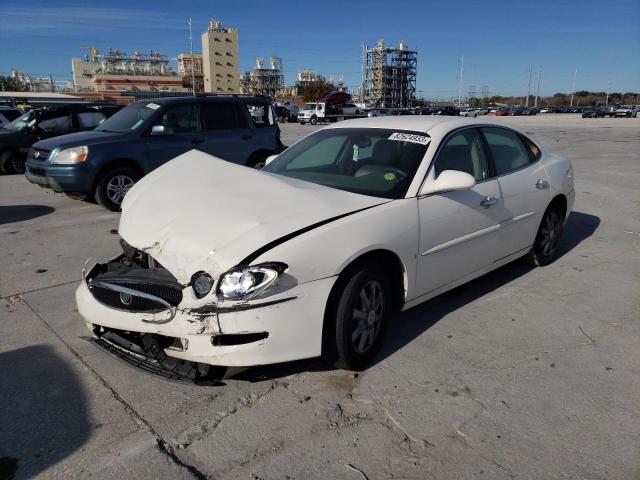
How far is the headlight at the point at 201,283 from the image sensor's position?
2.65 metres

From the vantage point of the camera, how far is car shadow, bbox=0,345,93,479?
7.85 ft

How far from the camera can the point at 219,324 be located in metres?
2.62

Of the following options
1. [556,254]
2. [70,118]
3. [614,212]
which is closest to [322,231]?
[556,254]

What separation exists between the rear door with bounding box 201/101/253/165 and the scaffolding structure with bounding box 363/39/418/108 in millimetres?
104201

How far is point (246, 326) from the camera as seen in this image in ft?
8.63

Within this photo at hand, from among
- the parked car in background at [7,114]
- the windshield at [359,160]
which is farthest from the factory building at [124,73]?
the windshield at [359,160]

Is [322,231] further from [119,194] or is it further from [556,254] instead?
[119,194]

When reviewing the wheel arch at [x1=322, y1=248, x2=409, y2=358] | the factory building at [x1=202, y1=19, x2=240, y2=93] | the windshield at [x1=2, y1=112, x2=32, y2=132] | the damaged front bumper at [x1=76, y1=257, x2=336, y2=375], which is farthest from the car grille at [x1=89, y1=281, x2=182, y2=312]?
the factory building at [x1=202, y1=19, x2=240, y2=93]

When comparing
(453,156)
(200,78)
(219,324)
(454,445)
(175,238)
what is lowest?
(454,445)

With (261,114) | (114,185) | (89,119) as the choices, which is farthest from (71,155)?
(89,119)

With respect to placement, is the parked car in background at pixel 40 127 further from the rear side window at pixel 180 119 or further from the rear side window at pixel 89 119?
the rear side window at pixel 180 119

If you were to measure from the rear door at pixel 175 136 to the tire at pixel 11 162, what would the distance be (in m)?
6.52

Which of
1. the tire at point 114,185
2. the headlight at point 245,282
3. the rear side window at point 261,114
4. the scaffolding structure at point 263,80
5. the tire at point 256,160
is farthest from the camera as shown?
the scaffolding structure at point 263,80

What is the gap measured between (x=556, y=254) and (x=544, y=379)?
282cm
